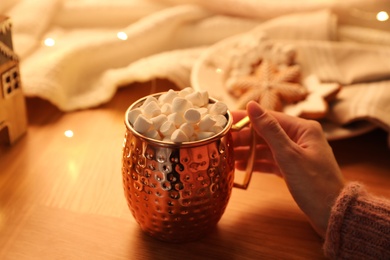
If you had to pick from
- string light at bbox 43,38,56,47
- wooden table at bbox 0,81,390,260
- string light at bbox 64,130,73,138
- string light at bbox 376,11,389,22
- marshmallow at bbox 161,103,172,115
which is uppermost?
string light at bbox 376,11,389,22

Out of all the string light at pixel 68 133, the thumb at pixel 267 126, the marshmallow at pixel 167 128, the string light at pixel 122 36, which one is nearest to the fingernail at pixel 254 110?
the thumb at pixel 267 126

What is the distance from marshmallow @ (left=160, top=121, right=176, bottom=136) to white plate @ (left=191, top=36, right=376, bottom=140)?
1.00 feet

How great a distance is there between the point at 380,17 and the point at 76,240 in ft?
2.37

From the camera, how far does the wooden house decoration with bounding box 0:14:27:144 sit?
2.49 ft

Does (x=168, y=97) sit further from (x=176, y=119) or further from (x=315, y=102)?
(x=315, y=102)

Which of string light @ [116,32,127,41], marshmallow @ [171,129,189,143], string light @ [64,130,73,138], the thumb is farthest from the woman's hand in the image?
string light @ [116,32,127,41]

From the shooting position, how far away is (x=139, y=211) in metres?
0.60

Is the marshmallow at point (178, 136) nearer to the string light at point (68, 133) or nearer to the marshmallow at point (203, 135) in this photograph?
the marshmallow at point (203, 135)

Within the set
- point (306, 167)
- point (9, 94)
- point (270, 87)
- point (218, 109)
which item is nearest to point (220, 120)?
point (218, 109)

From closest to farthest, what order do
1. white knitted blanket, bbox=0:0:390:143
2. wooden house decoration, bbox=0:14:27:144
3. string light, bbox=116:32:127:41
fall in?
wooden house decoration, bbox=0:14:27:144
white knitted blanket, bbox=0:0:390:143
string light, bbox=116:32:127:41

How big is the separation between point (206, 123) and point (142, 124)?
0.23 ft

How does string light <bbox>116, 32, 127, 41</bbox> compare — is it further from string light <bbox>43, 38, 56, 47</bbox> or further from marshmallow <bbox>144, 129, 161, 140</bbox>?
marshmallow <bbox>144, 129, 161, 140</bbox>

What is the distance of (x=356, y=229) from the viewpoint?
581 millimetres

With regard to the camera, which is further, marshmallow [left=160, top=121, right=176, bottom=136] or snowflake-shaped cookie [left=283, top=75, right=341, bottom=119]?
snowflake-shaped cookie [left=283, top=75, right=341, bottom=119]
